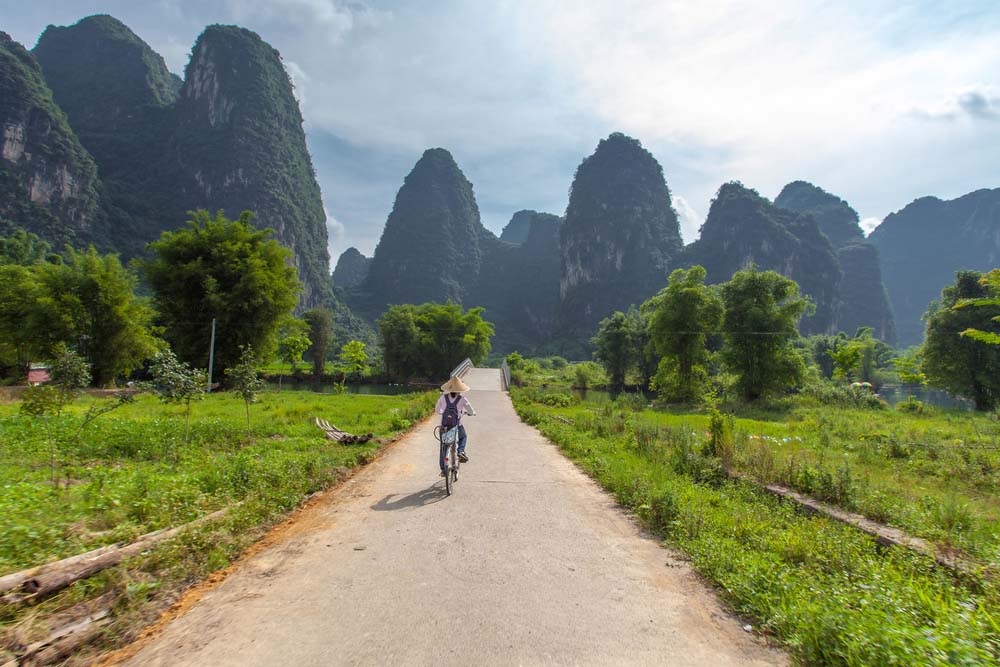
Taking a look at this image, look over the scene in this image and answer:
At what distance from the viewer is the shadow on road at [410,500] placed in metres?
6.03

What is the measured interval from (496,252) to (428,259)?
39138 mm

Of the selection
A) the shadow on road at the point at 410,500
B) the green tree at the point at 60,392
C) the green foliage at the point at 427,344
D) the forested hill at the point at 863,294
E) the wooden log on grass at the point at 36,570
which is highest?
the forested hill at the point at 863,294

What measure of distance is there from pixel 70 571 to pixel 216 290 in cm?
2295

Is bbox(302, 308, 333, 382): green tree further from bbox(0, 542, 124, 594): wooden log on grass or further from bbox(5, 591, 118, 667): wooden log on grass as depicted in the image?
bbox(5, 591, 118, 667): wooden log on grass

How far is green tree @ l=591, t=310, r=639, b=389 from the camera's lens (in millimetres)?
53656

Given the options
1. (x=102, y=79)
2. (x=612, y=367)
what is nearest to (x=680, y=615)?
(x=612, y=367)

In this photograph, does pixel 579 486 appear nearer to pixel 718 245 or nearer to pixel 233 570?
pixel 233 570

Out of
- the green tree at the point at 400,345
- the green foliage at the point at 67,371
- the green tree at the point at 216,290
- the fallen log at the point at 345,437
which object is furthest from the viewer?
the green tree at the point at 400,345

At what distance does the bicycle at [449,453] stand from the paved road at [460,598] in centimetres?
56

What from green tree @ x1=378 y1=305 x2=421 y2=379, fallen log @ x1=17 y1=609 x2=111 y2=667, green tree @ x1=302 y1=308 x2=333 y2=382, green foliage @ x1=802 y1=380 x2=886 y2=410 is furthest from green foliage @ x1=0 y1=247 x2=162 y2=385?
green foliage @ x1=802 y1=380 x2=886 y2=410

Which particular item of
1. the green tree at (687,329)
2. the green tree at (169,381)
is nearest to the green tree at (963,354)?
the green tree at (687,329)

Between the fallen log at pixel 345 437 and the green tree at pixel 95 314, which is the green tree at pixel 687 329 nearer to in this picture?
the fallen log at pixel 345 437

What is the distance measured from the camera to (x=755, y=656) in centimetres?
287

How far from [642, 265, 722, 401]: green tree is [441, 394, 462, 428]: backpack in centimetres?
2670
